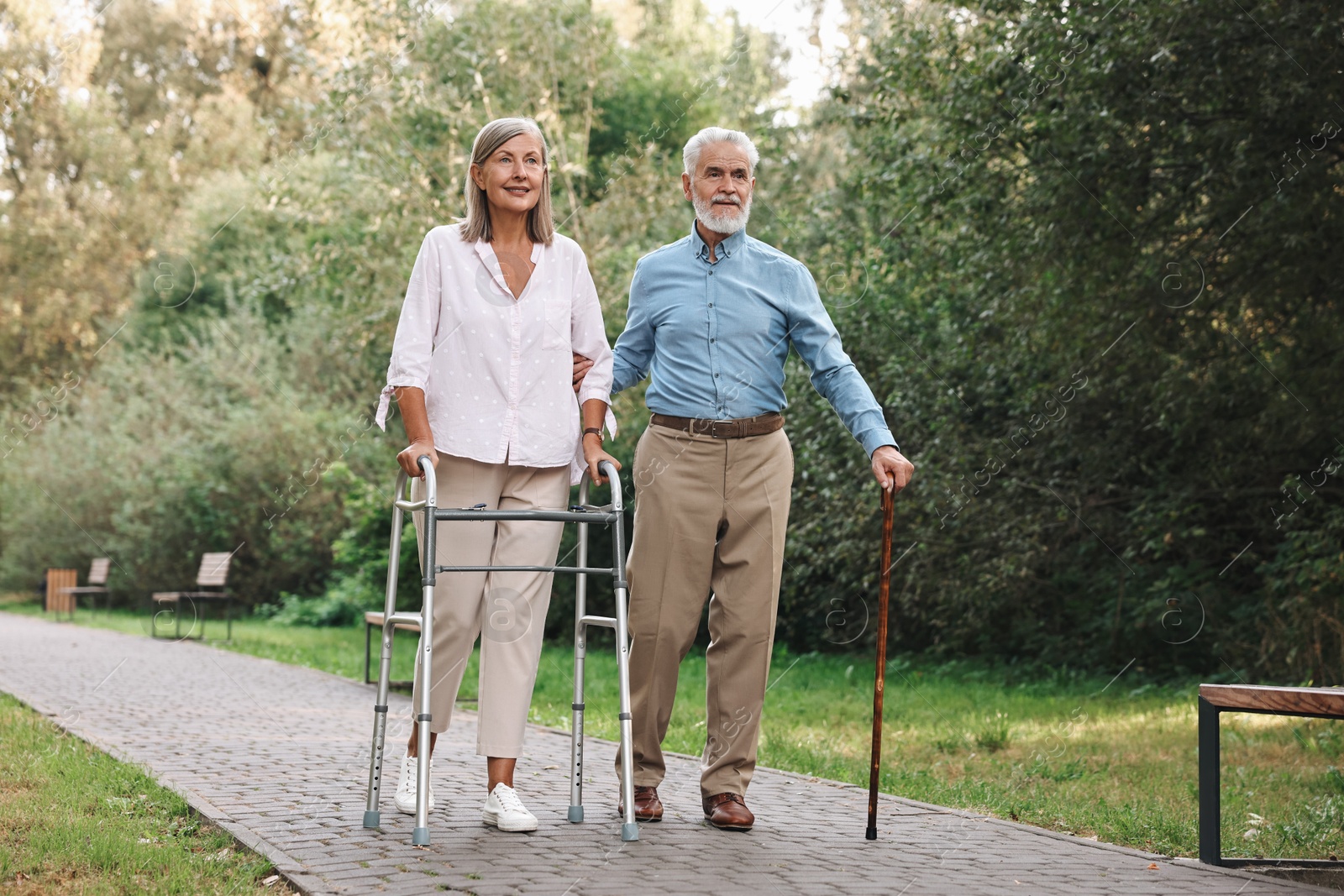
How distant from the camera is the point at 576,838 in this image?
15.7 feet

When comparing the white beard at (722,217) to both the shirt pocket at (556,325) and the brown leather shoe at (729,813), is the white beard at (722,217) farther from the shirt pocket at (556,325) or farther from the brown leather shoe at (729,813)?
the brown leather shoe at (729,813)

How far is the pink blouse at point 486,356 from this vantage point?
4828mm

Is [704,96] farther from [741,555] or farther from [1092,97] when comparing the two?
[741,555]

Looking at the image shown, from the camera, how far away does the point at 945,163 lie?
41.1ft

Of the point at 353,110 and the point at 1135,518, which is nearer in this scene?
the point at 1135,518

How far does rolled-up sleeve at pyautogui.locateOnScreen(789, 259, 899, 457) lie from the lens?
17.5 ft

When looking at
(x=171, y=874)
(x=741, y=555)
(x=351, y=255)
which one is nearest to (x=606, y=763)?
(x=741, y=555)

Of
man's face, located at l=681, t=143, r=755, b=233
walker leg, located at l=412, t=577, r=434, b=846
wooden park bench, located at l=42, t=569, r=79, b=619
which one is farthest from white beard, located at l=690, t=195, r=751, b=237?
wooden park bench, located at l=42, t=569, r=79, b=619

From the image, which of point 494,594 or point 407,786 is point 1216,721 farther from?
point 407,786

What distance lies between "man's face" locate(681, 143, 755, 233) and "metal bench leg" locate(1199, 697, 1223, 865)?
242 centimetres

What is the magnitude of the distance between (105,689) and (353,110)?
988 centimetres

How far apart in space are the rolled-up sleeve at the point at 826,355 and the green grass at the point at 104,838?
262 cm

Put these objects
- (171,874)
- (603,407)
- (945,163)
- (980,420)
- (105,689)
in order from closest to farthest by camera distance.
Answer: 1. (171,874)
2. (603,407)
3. (105,689)
4. (945,163)
5. (980,420)

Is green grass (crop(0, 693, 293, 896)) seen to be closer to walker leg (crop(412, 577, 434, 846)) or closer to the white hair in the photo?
walker leg (crop(412, 577, 434, 846))
